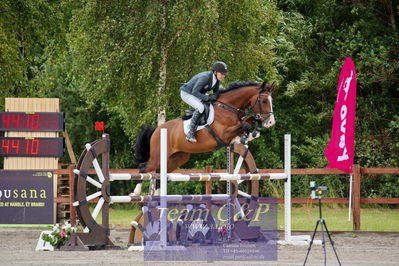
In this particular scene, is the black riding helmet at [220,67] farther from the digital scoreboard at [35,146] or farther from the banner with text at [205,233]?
the digital scoreboard at [35,146]

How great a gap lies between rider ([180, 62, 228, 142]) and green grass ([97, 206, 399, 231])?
13.6 ft

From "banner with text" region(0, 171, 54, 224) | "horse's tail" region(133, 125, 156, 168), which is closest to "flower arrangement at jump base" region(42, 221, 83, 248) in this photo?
"horse's tail" region(133, 125, 156, 168)

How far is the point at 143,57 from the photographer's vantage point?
15.4 metres

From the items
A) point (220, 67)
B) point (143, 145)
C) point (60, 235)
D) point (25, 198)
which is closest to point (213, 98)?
point (220, 67)

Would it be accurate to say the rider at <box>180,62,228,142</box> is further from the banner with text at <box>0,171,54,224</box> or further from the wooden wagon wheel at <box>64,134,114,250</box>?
the banner with text at <box>0,171,54,224</box>

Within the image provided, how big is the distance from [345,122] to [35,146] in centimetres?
558

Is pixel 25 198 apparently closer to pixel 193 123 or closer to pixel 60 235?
pixel 60 235

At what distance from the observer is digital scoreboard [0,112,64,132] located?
1361cm

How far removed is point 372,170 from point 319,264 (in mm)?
5514

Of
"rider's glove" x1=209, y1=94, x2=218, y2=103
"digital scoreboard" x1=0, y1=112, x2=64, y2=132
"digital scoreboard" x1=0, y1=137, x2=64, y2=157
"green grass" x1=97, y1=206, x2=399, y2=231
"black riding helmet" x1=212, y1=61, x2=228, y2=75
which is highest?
"black riding helmet" x1=212, y1=61, x2=228, y2=75

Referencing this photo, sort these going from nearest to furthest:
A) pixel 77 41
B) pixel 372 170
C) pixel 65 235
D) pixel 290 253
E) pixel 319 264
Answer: pixel 319 264
pixel 290 253
pixel 65 235
pixel 372 170
pixel 77 41

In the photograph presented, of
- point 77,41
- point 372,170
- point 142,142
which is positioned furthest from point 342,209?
point 142,142

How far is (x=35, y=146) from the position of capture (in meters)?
13.7

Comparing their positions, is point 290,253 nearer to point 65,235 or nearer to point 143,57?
point 65,235
